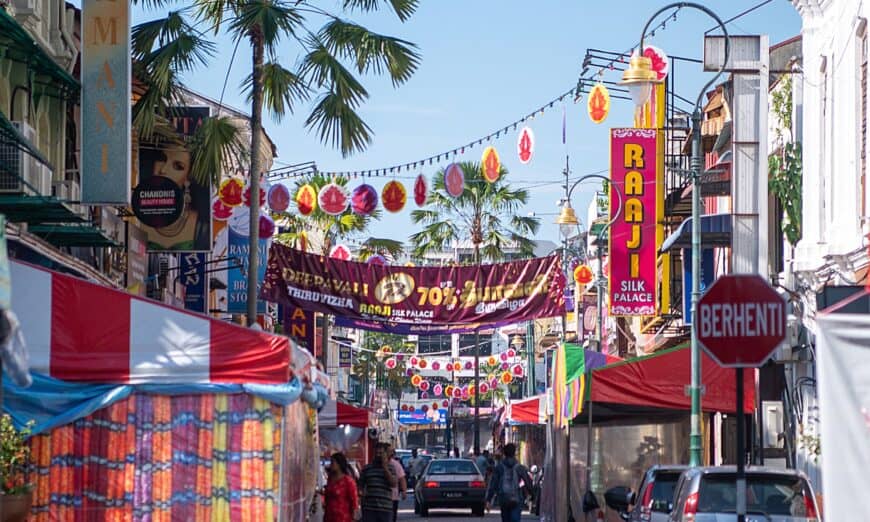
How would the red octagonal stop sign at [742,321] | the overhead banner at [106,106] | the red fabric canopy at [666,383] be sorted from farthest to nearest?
the red fabric canopy at [666,383], the overhead banner at [106,106], the red octagonal stop sign at [742,321]

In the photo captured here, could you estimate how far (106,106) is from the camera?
21906 mm

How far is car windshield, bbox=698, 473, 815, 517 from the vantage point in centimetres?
1504

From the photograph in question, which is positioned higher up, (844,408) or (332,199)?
(332,199)

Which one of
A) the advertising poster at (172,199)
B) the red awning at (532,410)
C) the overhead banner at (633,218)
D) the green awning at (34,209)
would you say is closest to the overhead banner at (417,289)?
the advertising poster at (172,199)

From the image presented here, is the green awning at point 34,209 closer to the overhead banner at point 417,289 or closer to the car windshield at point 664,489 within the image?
the car windshield at point 664,489

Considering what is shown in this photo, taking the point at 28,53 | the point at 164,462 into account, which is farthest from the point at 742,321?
the point at 28,53

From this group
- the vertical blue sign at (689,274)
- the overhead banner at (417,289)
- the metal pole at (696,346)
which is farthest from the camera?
the vertical blue sign at (689,274)

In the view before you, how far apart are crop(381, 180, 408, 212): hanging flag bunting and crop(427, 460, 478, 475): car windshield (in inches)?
524

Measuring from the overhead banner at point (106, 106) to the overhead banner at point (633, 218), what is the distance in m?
14.6

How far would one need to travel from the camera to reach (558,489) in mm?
28406

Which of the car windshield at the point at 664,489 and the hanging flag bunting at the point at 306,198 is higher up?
the hanging flag bunting at the point at 306,198

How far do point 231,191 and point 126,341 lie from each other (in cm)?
1566

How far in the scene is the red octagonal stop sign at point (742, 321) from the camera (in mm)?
11500

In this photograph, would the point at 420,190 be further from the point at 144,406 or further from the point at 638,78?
the point at 144,406
